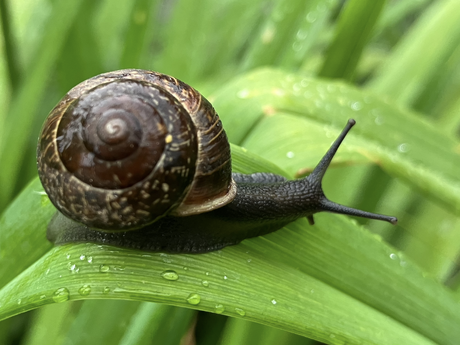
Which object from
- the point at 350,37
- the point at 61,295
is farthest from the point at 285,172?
the point at 350,37

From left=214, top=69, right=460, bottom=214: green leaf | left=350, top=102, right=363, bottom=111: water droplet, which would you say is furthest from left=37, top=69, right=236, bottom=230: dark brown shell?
left=350, top=102, right=363, bottom=111: water droplet

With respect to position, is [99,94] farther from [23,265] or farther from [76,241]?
[23,265]

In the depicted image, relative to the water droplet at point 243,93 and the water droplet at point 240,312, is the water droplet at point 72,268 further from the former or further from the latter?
the water droplet at point 243,93

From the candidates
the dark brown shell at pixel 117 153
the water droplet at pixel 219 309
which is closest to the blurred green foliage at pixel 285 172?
the water droplet at pixel 219 309

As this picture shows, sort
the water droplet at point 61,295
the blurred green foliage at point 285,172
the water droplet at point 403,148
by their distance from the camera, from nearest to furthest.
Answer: the water droplet at point 61,295
the blurred green foliage at point 285,172
the water droplet at point 403,148

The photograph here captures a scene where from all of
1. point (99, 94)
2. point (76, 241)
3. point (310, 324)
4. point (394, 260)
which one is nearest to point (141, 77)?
point (99, 94)

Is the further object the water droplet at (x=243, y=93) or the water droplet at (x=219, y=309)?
the water droplet at (x=243, y=93)

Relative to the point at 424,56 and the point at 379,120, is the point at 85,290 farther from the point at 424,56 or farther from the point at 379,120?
the point at 424,56
